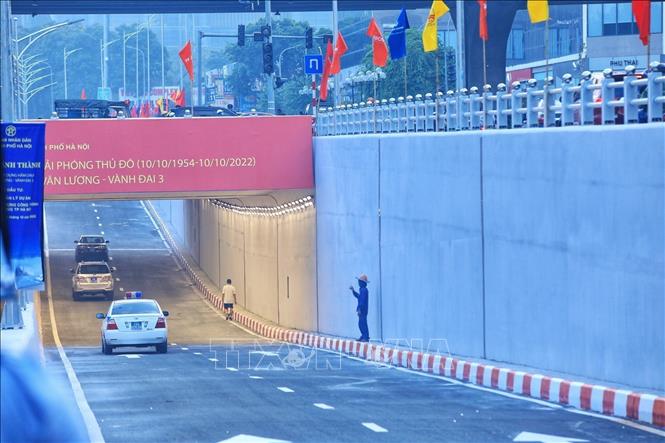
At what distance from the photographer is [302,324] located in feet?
141

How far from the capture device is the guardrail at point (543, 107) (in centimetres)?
1844

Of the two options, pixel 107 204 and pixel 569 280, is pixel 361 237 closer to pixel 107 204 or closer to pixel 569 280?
pixel 569 280

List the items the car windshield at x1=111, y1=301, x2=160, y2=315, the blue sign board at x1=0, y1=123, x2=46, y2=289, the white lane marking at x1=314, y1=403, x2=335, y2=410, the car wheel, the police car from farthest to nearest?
1. the car windshield at x1=111, y1=301, x2=160, y2=315
2. the car wheel
3. the police car
4. the blue sign board at x1=0, y1=123, x2=46, y2=289
5. the white lane marking at x1=314, y1=403, x2=335, y2=410

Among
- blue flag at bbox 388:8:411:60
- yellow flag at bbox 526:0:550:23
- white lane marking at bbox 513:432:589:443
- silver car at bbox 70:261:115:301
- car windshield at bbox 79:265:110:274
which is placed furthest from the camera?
car windshield at bbox 79:265:110:274

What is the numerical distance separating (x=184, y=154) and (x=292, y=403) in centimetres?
2688

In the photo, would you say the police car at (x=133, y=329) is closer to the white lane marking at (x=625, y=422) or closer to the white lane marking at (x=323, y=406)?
the white lane marking at (x=323, y=406)

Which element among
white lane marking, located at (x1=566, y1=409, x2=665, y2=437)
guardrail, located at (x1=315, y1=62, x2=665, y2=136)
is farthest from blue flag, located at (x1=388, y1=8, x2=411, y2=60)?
white lane marking, located at (x1=566, y1=409, x2=665, y2=437)

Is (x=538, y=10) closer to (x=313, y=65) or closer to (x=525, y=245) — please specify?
(x=525, y=245)

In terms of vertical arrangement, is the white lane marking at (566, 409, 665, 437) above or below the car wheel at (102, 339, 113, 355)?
above

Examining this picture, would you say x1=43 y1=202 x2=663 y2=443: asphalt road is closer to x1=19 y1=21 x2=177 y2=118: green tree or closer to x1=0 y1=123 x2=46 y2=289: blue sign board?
x1=0 y1=123 x2=46 y2=289: blue sign board

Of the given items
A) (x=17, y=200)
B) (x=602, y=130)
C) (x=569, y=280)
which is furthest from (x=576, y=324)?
(x=17, y=200)

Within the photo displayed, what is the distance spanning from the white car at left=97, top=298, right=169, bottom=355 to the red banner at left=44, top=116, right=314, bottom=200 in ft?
37.7

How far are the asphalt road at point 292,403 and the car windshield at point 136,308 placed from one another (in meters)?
1.05

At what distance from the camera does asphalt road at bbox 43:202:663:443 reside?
13500 millimetres
